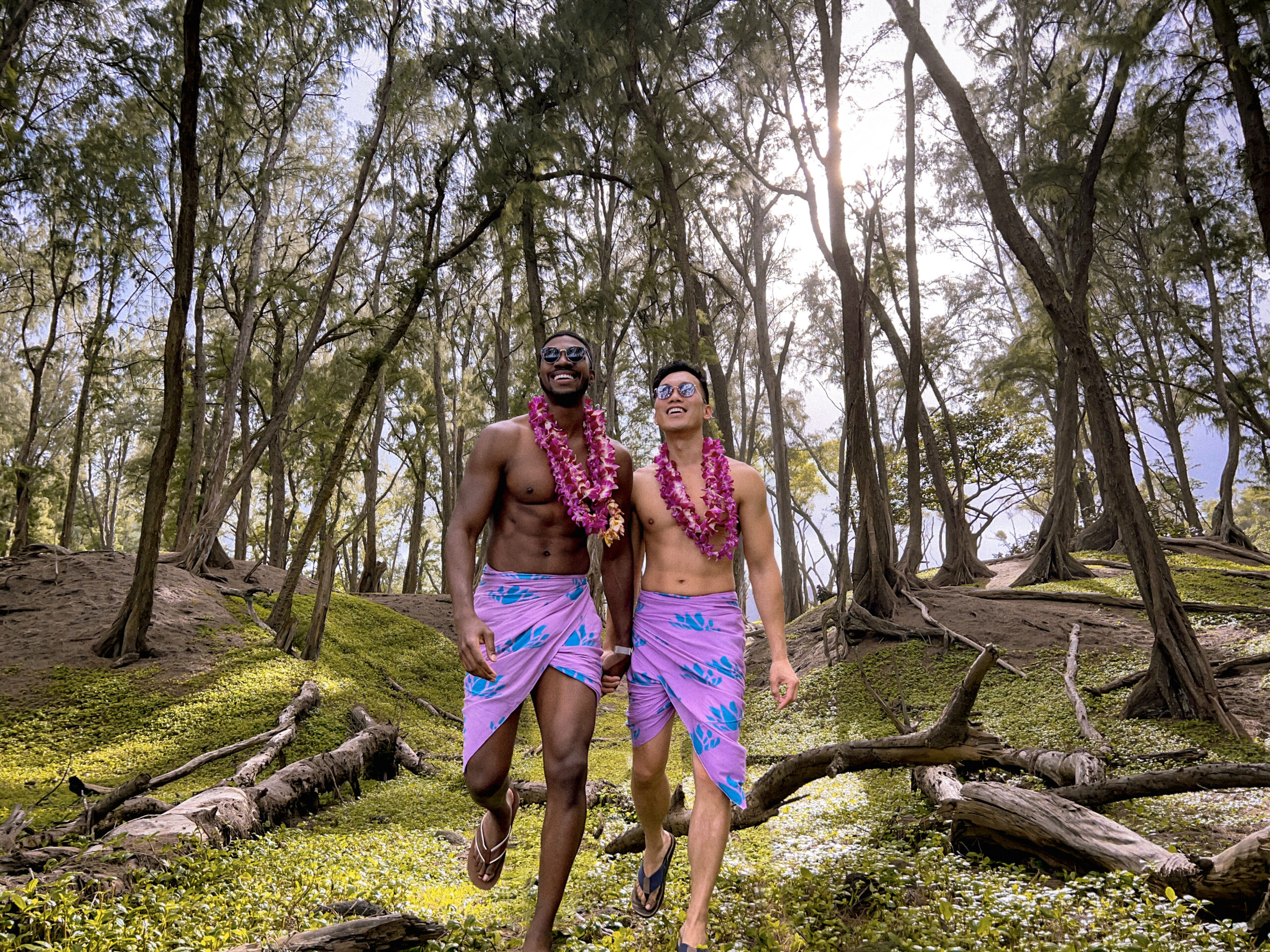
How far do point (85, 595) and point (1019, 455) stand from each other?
2470cm

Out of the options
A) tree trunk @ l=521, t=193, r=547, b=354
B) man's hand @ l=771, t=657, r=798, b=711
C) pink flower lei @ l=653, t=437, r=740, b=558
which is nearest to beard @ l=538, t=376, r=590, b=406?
pink flower lei @ l=653, t=437, r=740, b=558

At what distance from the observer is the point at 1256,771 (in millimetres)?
3947

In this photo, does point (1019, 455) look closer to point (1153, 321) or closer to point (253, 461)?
point (1153, 321)

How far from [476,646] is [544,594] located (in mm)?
441

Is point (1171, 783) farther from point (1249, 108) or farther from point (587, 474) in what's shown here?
point (1249, 108)

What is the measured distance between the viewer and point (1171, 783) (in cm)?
411

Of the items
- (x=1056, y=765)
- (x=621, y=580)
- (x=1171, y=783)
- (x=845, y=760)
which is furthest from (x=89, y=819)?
(x=1171, y=783)

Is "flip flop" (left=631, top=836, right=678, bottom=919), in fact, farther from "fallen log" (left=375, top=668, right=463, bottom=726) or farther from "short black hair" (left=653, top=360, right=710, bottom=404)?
"fallen log" (left=375, top=668, right=463, bottom=726)

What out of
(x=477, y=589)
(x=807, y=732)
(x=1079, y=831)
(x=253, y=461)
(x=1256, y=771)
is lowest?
(x=807, y=732)

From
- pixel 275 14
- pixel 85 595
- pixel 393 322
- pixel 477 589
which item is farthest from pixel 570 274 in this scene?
pixel 477 589

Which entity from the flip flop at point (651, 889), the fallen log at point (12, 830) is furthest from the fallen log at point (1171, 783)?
the fallen log at point (12, 830)

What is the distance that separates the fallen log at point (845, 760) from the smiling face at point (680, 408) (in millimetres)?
2140

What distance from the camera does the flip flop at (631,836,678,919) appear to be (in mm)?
3332

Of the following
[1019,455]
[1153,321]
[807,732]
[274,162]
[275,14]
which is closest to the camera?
[807,732]
